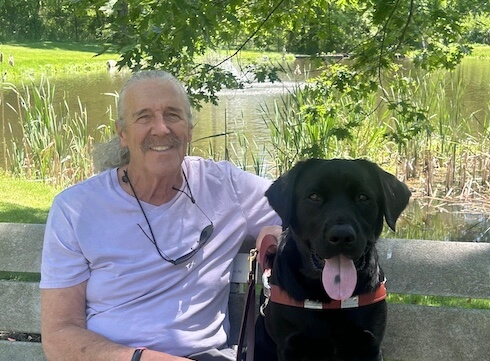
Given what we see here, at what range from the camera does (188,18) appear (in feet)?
12.1

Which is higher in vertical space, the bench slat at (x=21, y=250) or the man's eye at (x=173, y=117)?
the man's eye at (x=173, y=117)

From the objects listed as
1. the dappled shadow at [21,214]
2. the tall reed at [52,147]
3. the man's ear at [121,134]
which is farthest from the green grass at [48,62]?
the man's ear at [121,134]

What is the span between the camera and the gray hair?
2.94m

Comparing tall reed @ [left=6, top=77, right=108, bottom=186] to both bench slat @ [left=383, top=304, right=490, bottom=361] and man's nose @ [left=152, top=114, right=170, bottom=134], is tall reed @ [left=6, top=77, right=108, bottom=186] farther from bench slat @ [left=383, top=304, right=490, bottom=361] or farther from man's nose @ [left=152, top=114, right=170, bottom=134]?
bench slat @ [left=383, top=304, right=490, bottom=361]

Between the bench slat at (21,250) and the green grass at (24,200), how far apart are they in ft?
7.50

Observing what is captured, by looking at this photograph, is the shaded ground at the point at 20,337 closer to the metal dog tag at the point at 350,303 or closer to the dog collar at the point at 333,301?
the dog collar at the point at 333,301

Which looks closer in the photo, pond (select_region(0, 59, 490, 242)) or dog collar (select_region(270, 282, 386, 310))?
dog collar (select_region(270, 282, 386, 310))

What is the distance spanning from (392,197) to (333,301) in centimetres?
48

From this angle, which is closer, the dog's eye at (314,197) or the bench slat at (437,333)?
the dog's eye at (314,197)

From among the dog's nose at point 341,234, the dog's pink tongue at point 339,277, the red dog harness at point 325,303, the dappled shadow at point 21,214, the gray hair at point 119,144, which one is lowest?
the dappled shadow at point 21,214

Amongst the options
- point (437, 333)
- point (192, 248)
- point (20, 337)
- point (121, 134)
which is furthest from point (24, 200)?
point (437, 333)

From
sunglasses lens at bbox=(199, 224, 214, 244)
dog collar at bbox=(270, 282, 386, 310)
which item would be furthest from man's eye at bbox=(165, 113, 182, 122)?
dog collar at bbox=(270, 282, 386, 310)

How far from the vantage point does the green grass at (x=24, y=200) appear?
576 centimetres

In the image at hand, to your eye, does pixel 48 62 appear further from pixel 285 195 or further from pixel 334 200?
pixel 334 200
